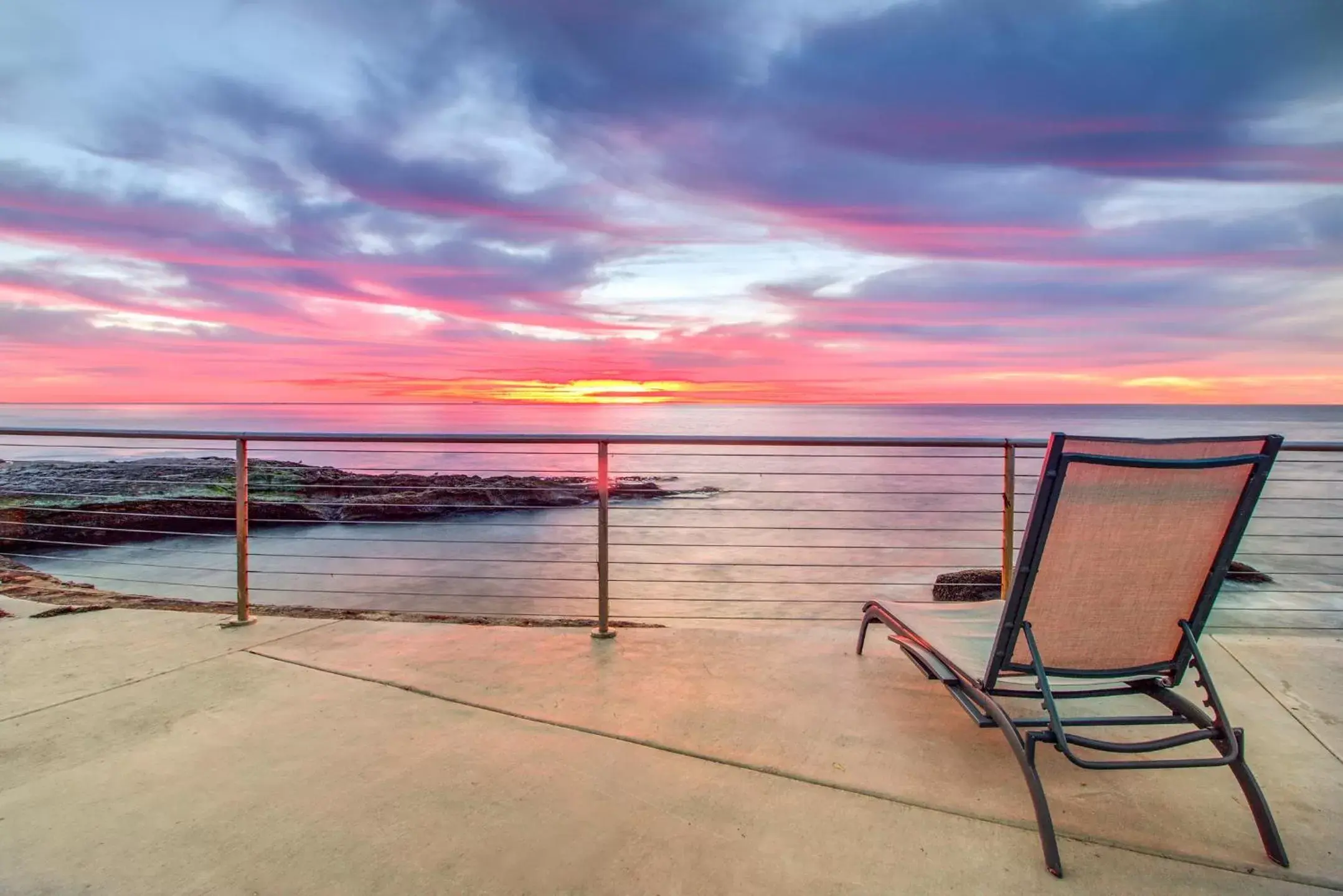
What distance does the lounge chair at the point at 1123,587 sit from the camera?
1.55 meters

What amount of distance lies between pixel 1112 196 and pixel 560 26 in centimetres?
693

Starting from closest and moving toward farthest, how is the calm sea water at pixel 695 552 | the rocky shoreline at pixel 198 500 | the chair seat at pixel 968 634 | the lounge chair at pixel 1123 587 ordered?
the lounge chair at pixel 1123 587 → the chair seat at pixel 968 634 → the calm sea water at pixel 695 552 → the rocky shoreline at pixel 198 500

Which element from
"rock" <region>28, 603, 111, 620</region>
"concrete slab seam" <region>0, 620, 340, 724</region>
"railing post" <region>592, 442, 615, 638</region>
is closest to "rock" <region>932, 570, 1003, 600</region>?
"railing post" <region>592, 442, 615, 638</region>

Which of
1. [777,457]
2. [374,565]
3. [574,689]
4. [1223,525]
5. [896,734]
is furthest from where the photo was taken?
[777,457]

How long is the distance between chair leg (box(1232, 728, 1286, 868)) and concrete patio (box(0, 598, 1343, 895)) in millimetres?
30

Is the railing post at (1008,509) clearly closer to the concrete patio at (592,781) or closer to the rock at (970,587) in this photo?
the concrete patio at (592,781)

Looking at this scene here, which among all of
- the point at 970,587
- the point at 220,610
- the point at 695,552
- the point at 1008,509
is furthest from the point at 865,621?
the point at 695,552

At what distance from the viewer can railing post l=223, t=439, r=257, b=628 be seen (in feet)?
10.2

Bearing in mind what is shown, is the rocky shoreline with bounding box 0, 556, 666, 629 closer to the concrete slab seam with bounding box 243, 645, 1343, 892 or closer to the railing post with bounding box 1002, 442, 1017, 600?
the concrete slab seam with bounding box 243, 645, 1343, 892

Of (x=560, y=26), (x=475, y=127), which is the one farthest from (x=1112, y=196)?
(x=475, y=127)

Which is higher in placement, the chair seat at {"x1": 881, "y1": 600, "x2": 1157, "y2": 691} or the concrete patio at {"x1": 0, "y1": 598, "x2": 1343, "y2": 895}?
the chair seat at {"x1": 881, "y1": 600, "x2": 1157, "y2": 691}

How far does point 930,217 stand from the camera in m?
7.73

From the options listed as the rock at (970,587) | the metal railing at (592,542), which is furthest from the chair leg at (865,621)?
the rock at (970,587)

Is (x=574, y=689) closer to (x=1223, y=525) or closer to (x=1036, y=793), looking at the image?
(x=1036, y=793)
